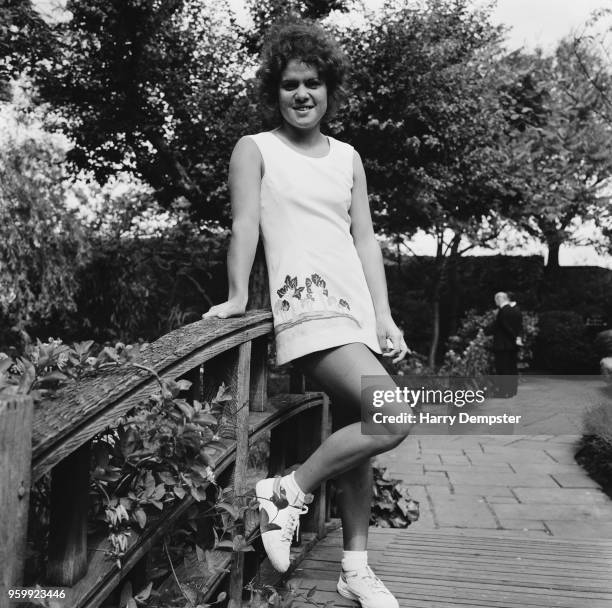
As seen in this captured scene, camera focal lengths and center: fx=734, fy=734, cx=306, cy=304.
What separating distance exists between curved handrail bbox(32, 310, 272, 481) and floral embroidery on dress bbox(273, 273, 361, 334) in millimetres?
231

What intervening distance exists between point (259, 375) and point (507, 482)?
3.84 m

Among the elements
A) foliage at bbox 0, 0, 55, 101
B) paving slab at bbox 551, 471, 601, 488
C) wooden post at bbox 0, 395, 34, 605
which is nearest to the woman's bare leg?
wooden post at bbox 0, 395, 34, 605

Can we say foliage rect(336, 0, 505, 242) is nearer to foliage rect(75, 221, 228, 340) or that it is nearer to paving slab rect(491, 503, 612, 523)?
foliage rect(75, 221, 228, 340)

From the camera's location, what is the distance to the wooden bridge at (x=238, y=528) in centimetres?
101

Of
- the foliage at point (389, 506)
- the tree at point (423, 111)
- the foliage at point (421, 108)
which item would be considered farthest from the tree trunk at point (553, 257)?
the foliage at point (389, 506)

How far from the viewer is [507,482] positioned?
17.7 ft

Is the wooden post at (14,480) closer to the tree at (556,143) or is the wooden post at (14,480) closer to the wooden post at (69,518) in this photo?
the wooden post at (69,518)

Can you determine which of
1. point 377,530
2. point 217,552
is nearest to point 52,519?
point 217,552

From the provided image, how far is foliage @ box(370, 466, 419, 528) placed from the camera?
12.1ft

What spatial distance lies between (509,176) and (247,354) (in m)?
10.2

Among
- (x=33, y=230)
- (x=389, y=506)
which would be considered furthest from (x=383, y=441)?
(x=33, y=230)

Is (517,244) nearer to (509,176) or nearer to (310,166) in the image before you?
(509,176)

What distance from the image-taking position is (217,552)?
175 centimetres

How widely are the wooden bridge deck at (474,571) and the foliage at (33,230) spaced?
651cm
